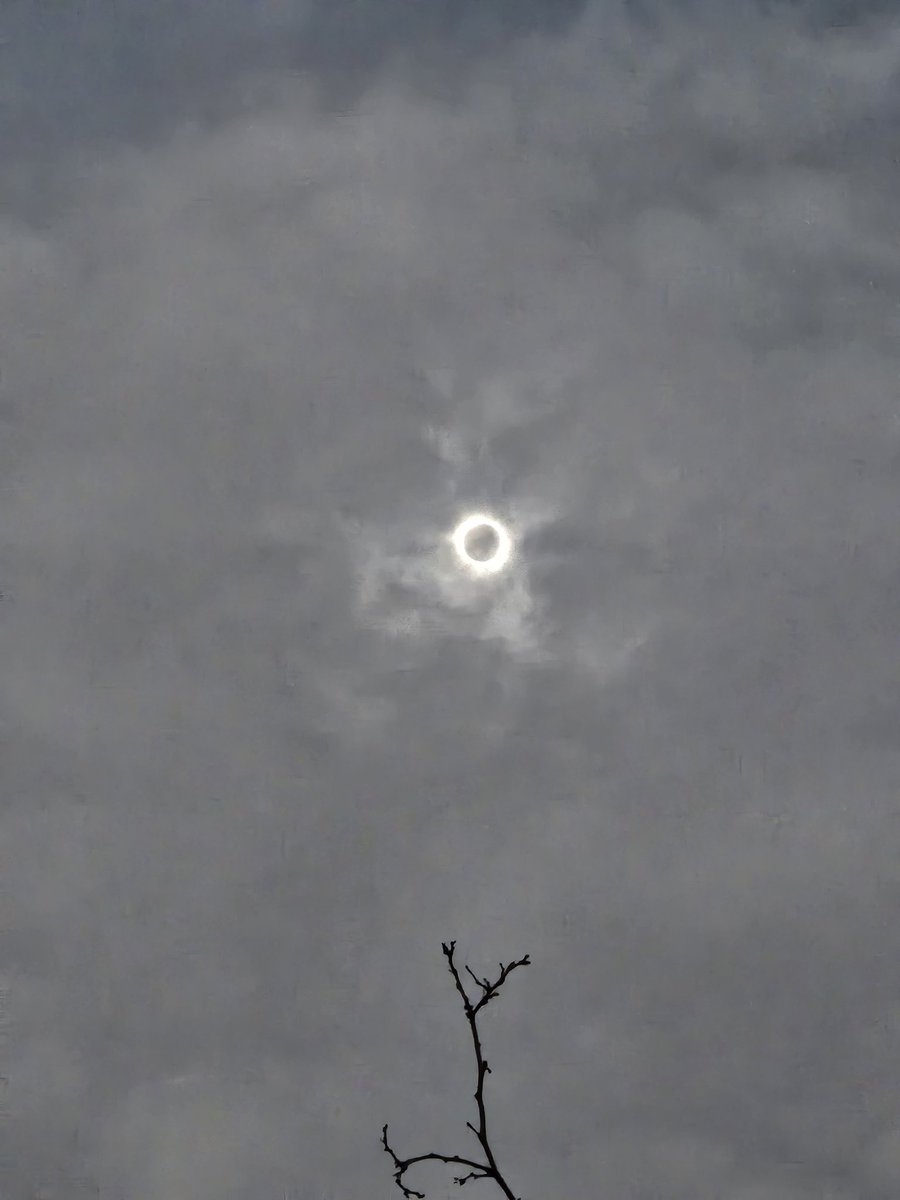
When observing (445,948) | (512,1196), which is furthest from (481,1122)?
(445,948)

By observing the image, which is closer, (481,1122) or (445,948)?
(481,1122)

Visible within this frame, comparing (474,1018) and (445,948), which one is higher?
(445,948)

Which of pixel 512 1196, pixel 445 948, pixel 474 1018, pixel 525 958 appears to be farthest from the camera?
pixel 525 958

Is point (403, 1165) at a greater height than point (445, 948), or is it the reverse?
point (445, 948)

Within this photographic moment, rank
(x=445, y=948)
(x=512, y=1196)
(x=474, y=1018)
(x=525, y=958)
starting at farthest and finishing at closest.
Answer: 1. (x=525, y=958)
2. (x=445, y=948)
3. (x=474, y=1018)
4. (x=512, y=1196)

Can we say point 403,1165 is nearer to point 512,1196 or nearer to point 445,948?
point 512,1196

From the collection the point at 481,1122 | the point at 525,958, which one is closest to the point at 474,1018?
the point at 481,1122

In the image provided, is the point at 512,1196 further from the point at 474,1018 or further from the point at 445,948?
the point at 445,948

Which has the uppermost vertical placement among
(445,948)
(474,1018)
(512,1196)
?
(445,948)

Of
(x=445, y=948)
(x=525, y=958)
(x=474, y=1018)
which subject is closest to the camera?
(x=474, y=1018)
